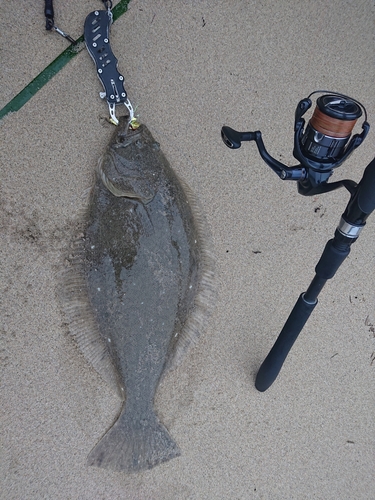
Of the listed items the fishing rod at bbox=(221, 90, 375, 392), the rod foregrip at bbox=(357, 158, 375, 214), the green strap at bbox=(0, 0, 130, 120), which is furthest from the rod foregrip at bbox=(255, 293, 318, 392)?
the green strap at bbox=(0, 0, 130, 120)

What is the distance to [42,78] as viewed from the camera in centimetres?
126

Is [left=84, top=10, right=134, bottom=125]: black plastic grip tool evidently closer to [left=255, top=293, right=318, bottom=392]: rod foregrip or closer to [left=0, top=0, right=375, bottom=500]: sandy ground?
[left=0, top=0, right=375, bottom=500]: sandy ground

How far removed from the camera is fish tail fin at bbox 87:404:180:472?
128 centimetres

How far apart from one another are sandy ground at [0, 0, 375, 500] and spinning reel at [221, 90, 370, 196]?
15.2 inches

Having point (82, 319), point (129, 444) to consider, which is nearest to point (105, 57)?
point (82, 319)

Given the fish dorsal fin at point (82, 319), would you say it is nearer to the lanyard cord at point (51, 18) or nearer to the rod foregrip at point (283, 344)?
the rod foregrip at point (283, 344)

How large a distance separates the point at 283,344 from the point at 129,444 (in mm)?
559

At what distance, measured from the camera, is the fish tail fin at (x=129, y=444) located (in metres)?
1.28

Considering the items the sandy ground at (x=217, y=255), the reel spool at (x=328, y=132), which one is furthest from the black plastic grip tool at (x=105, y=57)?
the reel spool at (x=328, y=132)

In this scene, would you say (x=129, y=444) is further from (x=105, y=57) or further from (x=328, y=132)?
(x=105, y=57)

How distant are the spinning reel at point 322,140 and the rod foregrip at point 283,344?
327 mm

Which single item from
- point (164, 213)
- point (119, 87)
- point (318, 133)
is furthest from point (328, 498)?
point (119, 87)

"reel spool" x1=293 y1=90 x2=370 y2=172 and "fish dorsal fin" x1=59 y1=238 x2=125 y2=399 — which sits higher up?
"reel spool" x1=293 y1=90 x2=370 y2=172

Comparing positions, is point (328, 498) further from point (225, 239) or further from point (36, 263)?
point (36, 263)
